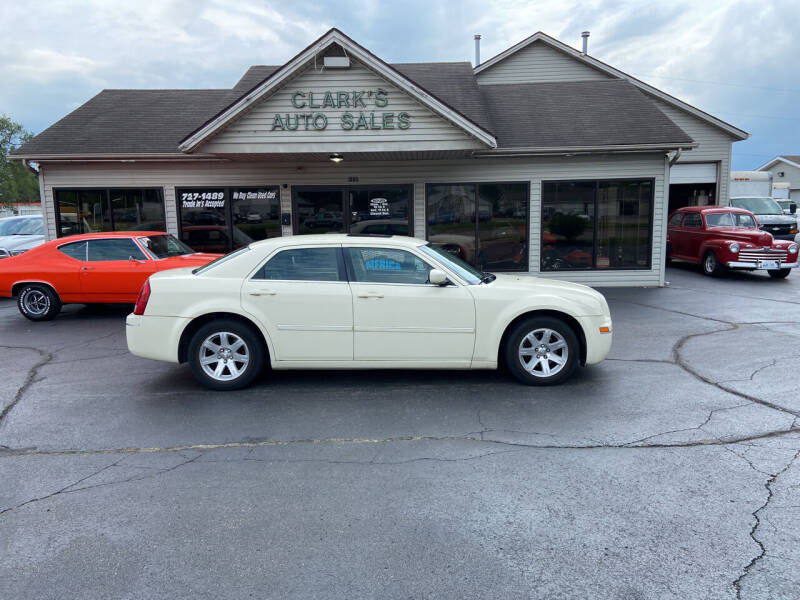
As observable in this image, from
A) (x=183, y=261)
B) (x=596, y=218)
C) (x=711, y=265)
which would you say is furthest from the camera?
(x=711, y=265)

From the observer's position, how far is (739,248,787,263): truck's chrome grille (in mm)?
14508

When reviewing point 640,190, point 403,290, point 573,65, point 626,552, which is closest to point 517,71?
point 573,65

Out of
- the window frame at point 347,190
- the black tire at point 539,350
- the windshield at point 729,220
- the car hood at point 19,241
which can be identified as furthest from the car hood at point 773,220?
the car hood at point 19,241

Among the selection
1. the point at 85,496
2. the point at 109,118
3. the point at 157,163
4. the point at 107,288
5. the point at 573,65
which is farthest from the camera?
the point at 573,65

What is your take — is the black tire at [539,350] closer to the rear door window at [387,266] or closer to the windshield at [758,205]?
the rear door window at [387,266]

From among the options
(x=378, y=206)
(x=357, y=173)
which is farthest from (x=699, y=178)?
(x=357, y=173)

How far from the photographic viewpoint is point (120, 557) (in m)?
3.10

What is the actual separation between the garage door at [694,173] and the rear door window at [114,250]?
19060 millimetres

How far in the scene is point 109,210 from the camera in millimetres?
13500

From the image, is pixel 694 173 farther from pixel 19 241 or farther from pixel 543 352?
pixel 19 241

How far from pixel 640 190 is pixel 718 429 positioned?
9.99 metres

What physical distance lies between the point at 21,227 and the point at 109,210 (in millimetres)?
5786

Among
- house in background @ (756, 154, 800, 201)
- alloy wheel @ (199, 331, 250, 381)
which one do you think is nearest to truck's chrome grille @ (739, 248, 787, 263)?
alloy wheel @ (199, 331, 250, 381)

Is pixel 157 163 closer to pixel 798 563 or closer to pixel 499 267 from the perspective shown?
pixel 499 267
